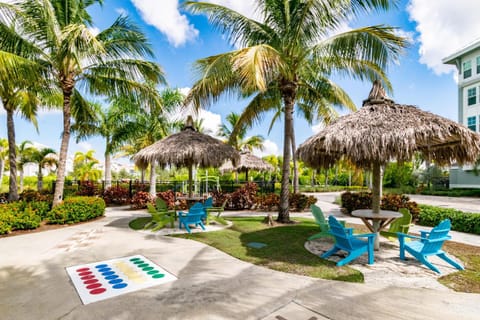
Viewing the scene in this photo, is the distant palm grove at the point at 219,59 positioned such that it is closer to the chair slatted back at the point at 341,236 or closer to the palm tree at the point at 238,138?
the chair slatted back at the point at 341,236

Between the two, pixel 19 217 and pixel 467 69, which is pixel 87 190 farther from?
pixel 467 69

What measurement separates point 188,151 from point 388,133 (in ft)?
20.0

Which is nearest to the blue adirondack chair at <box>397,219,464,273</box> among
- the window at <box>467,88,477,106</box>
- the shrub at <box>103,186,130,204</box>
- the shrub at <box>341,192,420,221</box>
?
the shrub at <box>341,192,420,221</box>

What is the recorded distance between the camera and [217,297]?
383 centimetres

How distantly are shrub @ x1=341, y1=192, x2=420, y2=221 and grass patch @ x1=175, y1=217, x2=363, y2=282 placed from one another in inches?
138

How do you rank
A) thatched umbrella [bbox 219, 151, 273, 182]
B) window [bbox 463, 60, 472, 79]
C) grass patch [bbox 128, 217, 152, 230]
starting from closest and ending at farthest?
grass patch [bbox 128, 217, 152, 230]
thatched umbrella [bbox 219, 151, 273, 182]
window [bbox 463, 60, 472, 79]

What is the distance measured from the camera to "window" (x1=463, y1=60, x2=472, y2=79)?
25.6 m

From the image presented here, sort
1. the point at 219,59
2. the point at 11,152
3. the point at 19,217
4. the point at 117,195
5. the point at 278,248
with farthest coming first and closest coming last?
the point at 117,195 < the point at 11,152 < the point at 19,217 < the point at 219,59 < the point at 278,248

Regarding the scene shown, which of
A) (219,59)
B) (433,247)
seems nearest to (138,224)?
(219,59)

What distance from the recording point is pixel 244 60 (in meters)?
6.38

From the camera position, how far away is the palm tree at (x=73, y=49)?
853 cm

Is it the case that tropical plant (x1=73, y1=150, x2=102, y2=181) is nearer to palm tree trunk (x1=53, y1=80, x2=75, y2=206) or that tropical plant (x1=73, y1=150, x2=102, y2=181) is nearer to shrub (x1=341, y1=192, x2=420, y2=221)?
palm tree trunk (x1=53, y1=80, x2=75, y2=206)

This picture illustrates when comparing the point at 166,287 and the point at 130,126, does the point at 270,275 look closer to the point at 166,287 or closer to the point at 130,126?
the point at 166,287

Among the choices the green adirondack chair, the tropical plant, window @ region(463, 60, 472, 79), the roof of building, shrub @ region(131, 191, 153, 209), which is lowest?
shrub @ region(131, 191, 153, 209)
